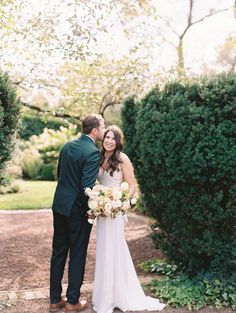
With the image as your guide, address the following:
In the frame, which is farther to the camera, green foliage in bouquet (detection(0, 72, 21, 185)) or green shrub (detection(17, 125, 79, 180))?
green shrub (detection(17, 125, 79, 180))

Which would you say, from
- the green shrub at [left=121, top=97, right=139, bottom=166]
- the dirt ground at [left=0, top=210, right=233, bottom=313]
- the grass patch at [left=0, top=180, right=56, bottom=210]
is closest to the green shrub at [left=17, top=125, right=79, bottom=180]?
the grass patch at [left=0, top=180, right=56, bottom=210]

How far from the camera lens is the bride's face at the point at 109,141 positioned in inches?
214

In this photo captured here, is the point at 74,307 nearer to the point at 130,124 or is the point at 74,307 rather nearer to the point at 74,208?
the point at 74,208

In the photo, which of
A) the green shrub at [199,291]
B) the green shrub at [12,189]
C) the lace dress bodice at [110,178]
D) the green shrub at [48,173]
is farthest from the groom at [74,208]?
the green shrub at [48,173]

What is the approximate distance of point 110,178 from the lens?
5555 millimetres

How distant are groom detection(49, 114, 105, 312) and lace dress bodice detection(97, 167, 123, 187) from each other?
0.39 meters

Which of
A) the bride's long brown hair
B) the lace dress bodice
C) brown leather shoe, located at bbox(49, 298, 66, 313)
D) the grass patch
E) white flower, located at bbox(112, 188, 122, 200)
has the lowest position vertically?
brown leather shoe, located at bbox(49, 298, 66, 313)

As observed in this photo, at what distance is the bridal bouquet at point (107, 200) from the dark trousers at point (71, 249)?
21 centimetres

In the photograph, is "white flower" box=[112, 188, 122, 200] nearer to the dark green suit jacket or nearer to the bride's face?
the dark green suit jacket

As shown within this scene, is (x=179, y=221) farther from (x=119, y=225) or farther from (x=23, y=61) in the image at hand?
(x=23, y=61)

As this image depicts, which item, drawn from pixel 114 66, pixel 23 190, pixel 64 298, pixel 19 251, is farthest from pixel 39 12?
Result: pixel 23 190

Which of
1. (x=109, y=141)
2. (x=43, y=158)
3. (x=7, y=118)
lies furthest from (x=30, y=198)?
(x=109, y=141)

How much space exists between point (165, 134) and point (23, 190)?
33.7 feet

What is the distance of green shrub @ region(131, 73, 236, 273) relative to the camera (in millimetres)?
5445
